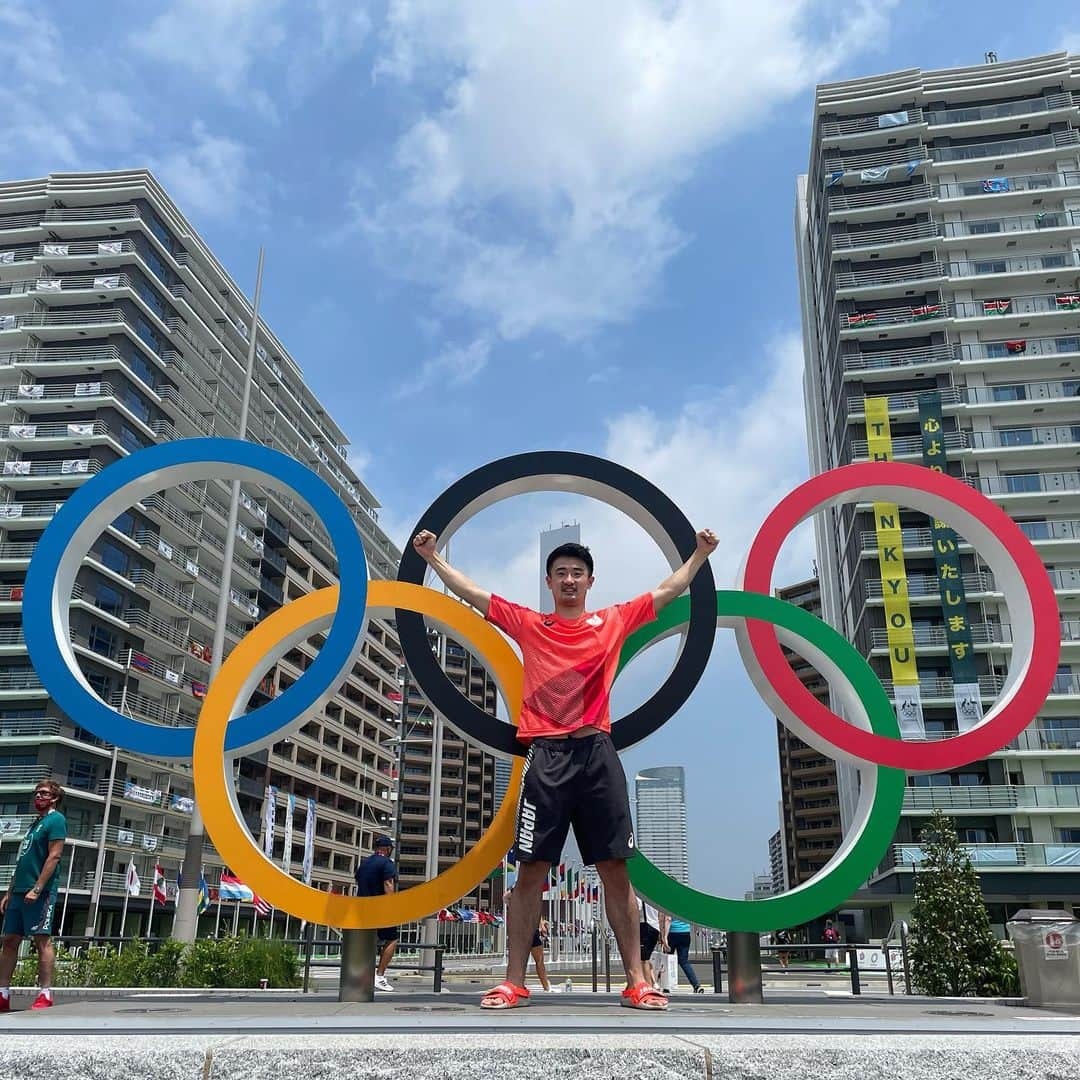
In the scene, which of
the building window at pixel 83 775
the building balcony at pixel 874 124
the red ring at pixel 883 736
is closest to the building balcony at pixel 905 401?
the building balcony at pixel 874 124

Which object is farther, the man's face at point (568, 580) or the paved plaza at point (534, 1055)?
the man's face at point (568, 580)

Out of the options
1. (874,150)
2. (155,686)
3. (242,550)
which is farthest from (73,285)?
(874,150)

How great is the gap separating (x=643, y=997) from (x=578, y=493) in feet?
13.2

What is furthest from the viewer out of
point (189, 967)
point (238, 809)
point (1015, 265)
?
point (1015, 265)

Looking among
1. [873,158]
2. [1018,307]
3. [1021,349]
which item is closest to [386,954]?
[1021,349]

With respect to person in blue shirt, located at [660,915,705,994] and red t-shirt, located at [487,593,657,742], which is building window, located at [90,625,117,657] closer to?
person in blue shirt, located at [660,915,705,994]

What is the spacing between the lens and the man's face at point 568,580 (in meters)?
6.47

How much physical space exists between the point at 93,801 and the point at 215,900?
12.4 meters

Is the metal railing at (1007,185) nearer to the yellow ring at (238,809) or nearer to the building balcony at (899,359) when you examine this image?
the building balcony at (899,359)

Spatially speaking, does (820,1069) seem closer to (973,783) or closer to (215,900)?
(973,783)

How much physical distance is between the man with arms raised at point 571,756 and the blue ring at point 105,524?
55.3 inches

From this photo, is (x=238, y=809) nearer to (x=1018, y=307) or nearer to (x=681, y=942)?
(x=681, y=942)

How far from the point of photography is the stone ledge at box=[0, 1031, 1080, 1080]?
314 cm

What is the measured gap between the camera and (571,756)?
590cm
